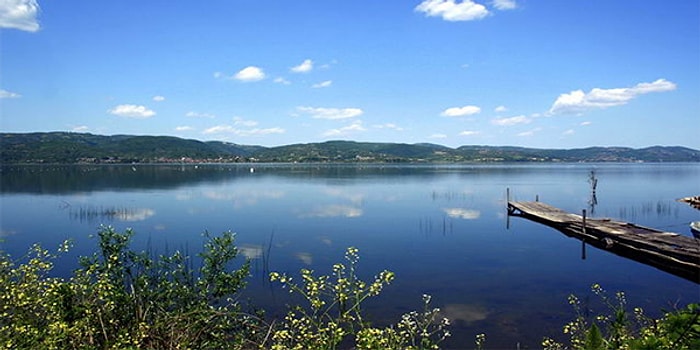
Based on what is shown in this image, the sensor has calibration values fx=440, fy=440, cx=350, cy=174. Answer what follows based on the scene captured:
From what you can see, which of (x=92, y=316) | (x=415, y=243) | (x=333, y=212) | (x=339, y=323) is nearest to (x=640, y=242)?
(x=415, y=243)

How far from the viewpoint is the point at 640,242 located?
86.7 ft

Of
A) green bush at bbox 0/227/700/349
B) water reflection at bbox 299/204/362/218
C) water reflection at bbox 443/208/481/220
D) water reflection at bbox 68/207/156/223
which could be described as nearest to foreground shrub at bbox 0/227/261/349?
green bush at bbox 0/227/700/349

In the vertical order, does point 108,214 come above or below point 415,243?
above

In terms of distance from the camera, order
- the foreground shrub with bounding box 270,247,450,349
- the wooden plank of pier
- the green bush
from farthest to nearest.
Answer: the wooden plank of pier, the foreground shrub with bounding box 270,247,450,349, the green bush

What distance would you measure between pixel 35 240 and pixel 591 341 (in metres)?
34.8

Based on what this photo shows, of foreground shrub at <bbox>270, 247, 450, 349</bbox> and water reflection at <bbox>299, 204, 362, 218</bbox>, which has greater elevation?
foreground shrub at <bbox>270, 247, 450, 349</bbox>

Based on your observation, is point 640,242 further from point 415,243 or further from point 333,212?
point 333,212

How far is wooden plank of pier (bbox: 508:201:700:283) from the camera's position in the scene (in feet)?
74.5

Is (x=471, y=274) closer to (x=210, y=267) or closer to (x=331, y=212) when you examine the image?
(x=210, y=267)

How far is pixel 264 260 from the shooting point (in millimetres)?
23859

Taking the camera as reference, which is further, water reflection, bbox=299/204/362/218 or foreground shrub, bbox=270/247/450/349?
water reflection, bbox=299/204/362/218

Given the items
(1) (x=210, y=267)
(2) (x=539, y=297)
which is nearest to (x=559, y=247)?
(2) (x=539, y=297)

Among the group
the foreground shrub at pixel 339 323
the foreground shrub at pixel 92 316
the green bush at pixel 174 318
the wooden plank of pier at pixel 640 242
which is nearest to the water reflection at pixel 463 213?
the wooden plank of pier at pixel 640 242

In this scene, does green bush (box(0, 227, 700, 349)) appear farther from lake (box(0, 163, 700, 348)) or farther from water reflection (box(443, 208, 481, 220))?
water reflection (box(443, 208, 481, 220))
